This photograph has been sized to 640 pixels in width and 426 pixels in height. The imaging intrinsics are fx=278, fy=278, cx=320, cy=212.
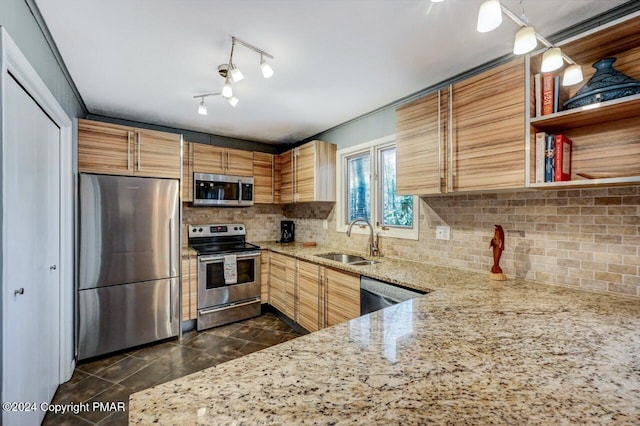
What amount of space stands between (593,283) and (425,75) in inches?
70.0

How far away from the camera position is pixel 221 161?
3611mm

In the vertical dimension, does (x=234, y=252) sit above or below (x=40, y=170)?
below

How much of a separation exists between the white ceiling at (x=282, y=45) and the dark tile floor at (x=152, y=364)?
2446mm

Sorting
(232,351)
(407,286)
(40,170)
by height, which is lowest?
(232,351)

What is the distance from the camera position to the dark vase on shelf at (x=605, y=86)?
1.35 m

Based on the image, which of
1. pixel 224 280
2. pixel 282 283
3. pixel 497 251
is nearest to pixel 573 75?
pixel 497 251

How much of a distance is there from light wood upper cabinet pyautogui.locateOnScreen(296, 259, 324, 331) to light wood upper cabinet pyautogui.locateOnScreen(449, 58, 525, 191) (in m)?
1.53

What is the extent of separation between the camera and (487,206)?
207 cm

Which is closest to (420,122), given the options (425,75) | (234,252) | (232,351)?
(425,75)

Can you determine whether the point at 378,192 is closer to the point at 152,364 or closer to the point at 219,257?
the point at 219,257

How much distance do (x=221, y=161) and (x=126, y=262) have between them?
159cm

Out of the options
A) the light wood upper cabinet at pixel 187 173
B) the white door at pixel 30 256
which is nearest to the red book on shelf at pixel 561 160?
the white door at pixel 30 256

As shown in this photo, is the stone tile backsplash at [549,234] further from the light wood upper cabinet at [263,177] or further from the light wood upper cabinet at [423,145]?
the light wood upper cabinet at [263,177]

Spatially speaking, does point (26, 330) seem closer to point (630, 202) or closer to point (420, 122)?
point (420, 122)
